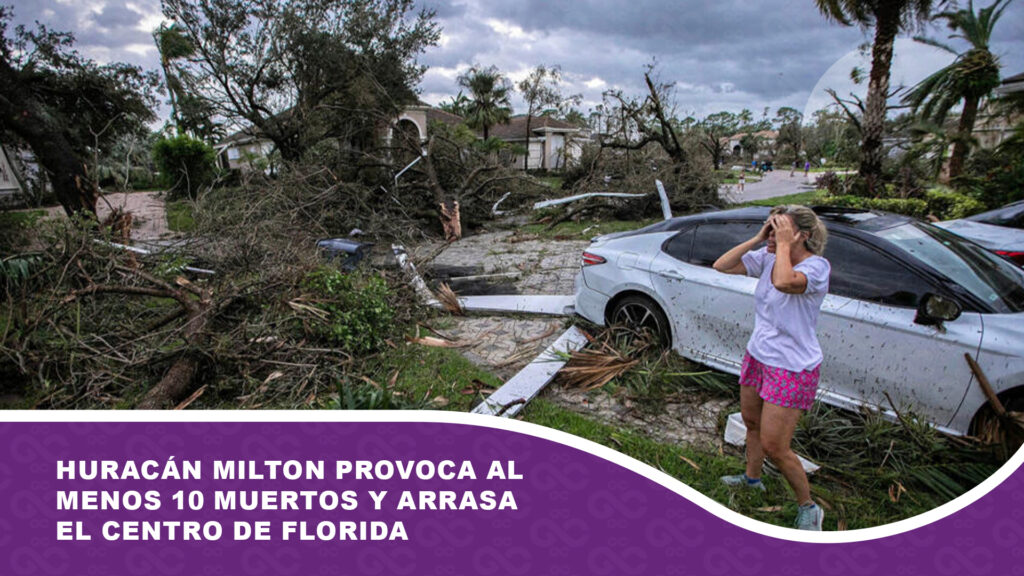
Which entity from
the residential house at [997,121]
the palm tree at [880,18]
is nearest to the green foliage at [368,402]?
the palm tree at [880,18]

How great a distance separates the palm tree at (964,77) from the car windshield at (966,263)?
66 centimetres

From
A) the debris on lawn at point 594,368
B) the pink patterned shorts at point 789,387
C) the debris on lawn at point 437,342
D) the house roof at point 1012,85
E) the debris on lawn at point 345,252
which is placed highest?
the house roof at point 1012,85

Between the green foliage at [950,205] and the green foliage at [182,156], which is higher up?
the green foliage at [182,156]

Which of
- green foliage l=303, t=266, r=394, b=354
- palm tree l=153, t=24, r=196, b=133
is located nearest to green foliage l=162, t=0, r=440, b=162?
palm tree l=153, t=24, r=196, b=133

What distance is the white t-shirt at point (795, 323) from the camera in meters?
2.20

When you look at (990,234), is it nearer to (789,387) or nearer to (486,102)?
(789,387)

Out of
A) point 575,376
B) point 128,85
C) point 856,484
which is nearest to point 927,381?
point 856,484

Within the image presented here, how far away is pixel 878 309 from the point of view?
3068 mm

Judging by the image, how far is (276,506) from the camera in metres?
1.64

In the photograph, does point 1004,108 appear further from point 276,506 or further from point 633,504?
point 276,506

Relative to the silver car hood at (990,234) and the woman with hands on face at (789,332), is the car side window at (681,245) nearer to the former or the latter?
the woman with hands on face at (789,332)

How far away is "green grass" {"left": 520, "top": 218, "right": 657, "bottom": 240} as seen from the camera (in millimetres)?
11547

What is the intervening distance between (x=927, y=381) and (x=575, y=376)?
7.19ft

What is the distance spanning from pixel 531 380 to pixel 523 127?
39.6 meters
